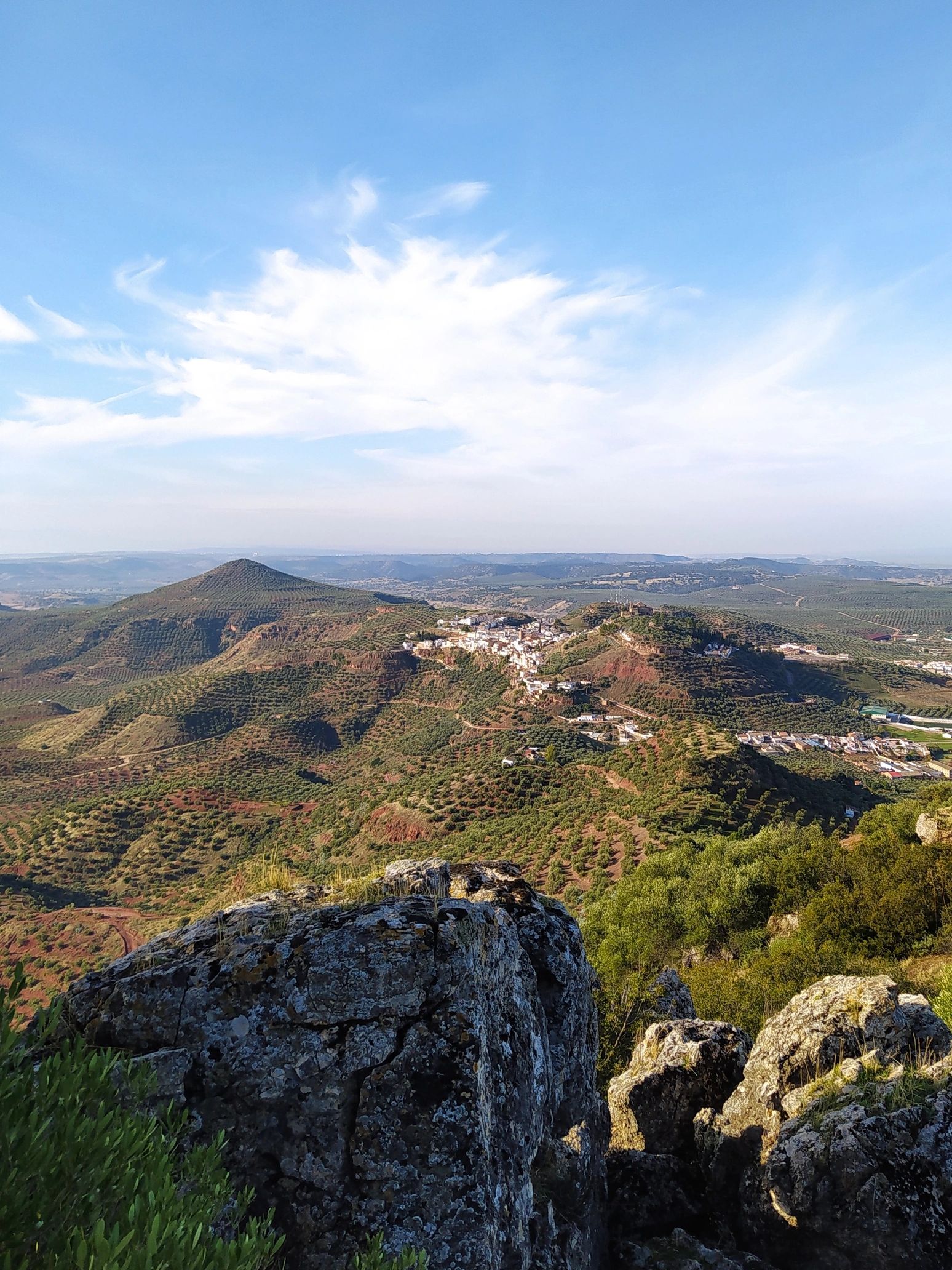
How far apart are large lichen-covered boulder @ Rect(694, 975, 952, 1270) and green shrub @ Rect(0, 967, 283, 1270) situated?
767 cm

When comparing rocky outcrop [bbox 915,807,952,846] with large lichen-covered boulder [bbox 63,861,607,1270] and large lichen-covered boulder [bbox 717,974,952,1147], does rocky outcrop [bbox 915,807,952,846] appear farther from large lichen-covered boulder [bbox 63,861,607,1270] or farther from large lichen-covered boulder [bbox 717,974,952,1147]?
large lichen-covered boulder [bbox 63,861,607,1270]

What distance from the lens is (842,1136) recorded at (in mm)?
7477

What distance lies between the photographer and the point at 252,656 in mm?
166750

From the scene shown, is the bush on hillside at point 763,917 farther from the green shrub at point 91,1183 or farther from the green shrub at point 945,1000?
the green shrub at point 91,1183

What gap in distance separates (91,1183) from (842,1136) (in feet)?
30.3

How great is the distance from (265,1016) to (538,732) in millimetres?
81547

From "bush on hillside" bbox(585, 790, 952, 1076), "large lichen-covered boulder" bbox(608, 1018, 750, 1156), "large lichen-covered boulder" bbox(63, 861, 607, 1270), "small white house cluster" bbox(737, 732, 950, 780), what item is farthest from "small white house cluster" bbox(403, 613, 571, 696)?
"large lichen-covered boulder" bbox(63, 861, 607, 1270)

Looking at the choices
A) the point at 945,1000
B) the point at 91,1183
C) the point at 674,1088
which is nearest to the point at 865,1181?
the point at 674,1088

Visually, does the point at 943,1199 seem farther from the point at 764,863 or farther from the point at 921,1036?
the point at 764,863

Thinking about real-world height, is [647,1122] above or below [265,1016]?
below

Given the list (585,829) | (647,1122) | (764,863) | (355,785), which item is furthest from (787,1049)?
(355,785)

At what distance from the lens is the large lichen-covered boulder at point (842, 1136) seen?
685 centimetres

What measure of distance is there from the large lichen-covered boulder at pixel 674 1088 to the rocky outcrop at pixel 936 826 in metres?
18.2

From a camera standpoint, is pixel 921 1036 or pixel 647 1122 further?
pixel 647 1122
